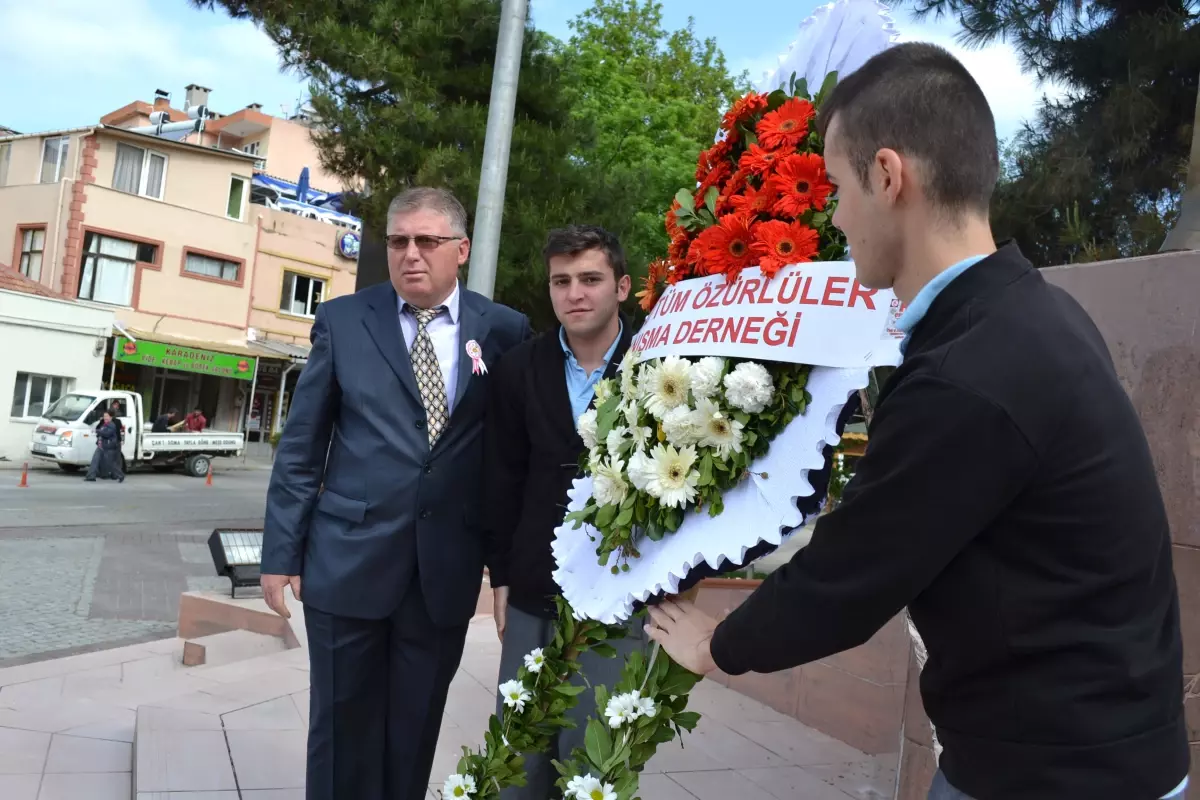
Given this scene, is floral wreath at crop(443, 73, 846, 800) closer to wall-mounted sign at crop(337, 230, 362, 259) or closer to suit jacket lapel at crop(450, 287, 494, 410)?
suit jacket lapel at crop(450, 287, 494, 410)

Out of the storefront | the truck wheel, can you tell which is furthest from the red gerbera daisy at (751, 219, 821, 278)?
the storefront

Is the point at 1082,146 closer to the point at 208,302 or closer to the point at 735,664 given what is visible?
the point at 735,664

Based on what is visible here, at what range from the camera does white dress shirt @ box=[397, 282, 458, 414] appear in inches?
125

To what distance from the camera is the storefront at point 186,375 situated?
26.3m

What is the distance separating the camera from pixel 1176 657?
129 centimetres

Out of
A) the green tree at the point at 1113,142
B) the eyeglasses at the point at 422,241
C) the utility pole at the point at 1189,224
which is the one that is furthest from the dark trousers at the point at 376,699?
the green tree at the point at 1113,142

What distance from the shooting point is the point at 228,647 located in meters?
6.66

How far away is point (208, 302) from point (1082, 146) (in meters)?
26.6

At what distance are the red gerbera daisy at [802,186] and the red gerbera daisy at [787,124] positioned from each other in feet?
0.18

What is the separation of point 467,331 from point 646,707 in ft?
5.24

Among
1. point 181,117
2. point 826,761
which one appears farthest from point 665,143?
point 181,117

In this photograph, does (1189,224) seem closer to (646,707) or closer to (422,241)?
(646,707)

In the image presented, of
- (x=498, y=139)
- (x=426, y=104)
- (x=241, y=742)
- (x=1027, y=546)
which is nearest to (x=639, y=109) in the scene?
(x=426, y=104)

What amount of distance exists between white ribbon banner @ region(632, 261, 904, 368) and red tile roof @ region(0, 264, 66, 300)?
1008 inches
